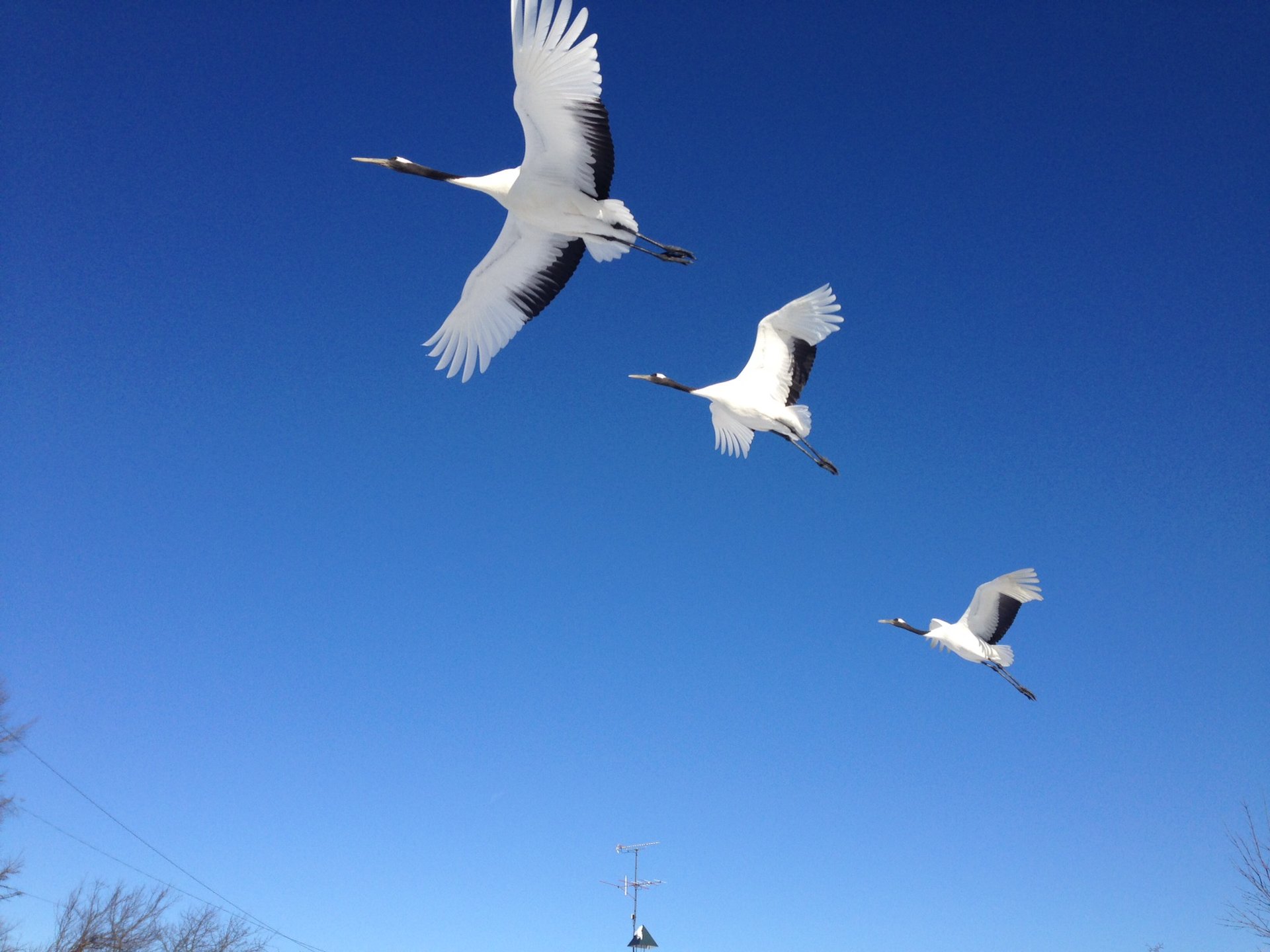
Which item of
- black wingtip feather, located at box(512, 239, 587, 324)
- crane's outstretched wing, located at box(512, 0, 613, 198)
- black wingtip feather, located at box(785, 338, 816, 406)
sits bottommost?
crane's outstretched wing, located at box(512, 0, 613, 198)

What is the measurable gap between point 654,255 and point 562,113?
2.14 m

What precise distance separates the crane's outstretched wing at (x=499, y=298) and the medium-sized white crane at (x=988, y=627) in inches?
337

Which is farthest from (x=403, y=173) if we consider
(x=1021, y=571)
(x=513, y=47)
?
(x=1021, y=571)

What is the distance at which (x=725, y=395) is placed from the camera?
1400 cm

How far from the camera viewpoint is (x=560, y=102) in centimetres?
947

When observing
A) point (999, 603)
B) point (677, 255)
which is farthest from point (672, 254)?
point (999, 603)

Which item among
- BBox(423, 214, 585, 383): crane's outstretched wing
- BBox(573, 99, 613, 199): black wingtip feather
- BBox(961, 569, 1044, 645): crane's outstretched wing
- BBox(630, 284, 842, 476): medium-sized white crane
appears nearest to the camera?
BBox(573, 99, 613, 199): black wingtip feather

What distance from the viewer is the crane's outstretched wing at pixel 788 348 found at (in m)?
14.2

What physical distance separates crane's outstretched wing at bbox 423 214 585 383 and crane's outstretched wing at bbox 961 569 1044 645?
8.55m

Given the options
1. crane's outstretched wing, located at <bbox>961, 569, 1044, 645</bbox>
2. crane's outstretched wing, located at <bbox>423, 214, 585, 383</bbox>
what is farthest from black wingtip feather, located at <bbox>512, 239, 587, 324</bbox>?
crane's outstretched wing, located at <bbox>961, 569, 1044, 645</bbox>

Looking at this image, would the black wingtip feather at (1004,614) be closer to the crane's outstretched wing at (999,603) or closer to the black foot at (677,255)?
the crane's outstretched wing at (999,603)

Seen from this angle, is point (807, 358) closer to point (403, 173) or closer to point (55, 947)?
point (403, 173)

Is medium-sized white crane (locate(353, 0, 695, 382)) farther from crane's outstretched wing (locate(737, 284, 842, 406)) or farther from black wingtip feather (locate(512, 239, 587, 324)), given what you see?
crane's outstretched wing (locate(737, 284, 842, 406))

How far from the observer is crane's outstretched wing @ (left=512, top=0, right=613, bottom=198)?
8789mm
